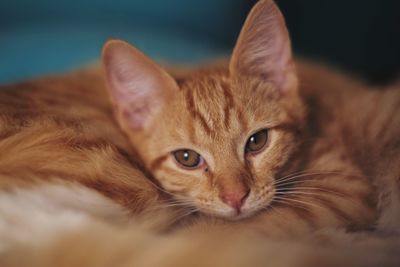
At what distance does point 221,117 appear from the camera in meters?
1.19

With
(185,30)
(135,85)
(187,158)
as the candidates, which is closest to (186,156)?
(187,158)

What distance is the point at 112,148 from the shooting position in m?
1.08

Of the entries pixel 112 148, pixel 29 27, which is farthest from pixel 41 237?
pixel 29 27

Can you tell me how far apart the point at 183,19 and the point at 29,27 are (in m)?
0.77

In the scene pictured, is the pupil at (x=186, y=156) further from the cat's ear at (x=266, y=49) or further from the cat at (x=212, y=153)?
the cat's ear at (x=266, y=49)

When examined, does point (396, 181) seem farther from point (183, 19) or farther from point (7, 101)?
point (183, 19)

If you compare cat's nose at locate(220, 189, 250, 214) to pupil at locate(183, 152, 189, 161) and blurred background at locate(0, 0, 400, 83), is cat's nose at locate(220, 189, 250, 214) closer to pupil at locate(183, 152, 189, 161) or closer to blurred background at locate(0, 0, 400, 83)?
pupil at locate(183, 152, 189, 161)

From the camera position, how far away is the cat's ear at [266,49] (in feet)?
3.87

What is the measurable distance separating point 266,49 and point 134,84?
0.36 metres

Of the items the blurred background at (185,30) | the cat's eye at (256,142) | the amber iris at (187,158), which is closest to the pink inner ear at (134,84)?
the amber iris at (187,158)

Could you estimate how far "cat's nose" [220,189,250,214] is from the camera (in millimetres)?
1073

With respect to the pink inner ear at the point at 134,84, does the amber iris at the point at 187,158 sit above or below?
below

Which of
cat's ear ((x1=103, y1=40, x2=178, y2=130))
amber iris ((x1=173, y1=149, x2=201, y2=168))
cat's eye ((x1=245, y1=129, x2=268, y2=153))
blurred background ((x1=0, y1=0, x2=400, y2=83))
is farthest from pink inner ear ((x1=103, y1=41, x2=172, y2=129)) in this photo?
blurred background ((x1=0, y1=0, x2=400, y2=83))

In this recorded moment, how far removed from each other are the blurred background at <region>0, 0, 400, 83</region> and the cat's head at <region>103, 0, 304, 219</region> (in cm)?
80
